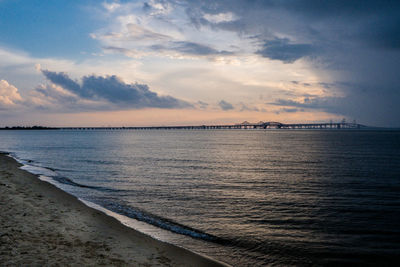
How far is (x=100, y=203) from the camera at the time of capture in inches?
668

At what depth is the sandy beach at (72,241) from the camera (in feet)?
24.8

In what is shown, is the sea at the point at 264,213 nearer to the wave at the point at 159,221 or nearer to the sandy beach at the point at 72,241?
the wave at the point at 159,221

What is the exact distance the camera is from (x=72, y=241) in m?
8.98

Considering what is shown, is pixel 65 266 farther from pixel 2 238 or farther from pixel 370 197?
pixel 370 197

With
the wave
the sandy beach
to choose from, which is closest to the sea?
the wave

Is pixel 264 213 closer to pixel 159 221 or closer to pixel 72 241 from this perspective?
pixel 159 221

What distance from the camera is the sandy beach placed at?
755 centimetres

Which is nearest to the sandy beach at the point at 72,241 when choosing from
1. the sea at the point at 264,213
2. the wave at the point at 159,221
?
the sea at the point at 264,213

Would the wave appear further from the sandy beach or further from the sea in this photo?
the sandy beach

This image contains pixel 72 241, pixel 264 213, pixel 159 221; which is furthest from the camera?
pixel 264 213

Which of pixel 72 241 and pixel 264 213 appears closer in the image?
pixel 72 241

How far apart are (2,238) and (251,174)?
76.4 feet

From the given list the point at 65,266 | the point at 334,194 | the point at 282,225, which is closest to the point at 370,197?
the point at 334,194

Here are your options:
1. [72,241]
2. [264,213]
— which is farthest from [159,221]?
[264,213]
